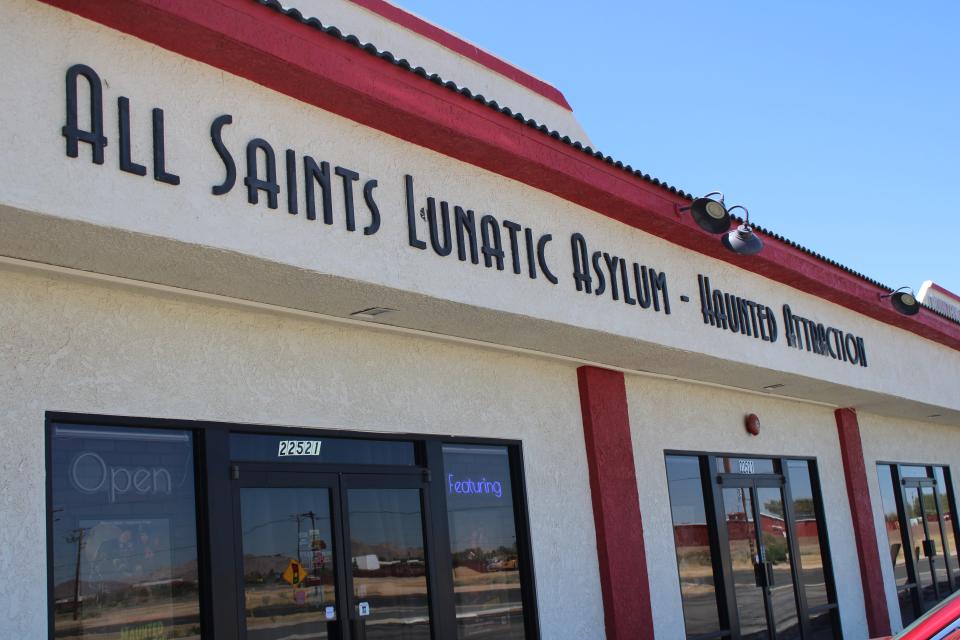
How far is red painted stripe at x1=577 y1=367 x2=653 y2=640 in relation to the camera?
1021 centimetres

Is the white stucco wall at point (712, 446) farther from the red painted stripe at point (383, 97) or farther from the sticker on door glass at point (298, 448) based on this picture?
the sticker on door glass at point (298, 448)

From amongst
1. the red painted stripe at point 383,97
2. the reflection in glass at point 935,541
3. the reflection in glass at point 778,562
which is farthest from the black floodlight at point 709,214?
the reflection in glass at point 935,541

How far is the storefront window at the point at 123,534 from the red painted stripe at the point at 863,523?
11218 mm

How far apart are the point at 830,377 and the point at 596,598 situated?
5.14m

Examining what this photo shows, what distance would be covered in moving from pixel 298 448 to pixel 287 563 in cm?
89

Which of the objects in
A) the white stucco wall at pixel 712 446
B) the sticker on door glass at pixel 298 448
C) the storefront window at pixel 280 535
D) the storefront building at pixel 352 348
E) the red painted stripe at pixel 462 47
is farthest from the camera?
the white stucco wall at pixel 712 446

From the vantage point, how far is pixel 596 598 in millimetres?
10125

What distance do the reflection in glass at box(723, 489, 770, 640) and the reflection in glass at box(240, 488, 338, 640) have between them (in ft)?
20.5

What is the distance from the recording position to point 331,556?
26.2ft

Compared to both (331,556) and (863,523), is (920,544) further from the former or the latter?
(331,556)

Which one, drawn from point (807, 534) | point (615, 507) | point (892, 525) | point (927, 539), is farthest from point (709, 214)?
point (927, 539)

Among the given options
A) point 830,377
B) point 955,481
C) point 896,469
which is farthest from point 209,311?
point 955,481

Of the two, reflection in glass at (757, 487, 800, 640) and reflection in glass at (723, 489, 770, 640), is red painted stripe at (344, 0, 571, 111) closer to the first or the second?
reflection in glass at (723, 489, 770, 640)

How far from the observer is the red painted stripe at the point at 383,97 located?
6156mm
